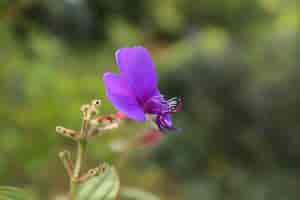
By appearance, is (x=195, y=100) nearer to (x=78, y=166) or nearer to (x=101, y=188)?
(x=101, y=188)

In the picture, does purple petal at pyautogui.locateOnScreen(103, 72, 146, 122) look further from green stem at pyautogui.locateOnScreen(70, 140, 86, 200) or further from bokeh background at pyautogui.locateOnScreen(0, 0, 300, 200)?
bokeh background at pyautogui.locateOnScreen(0, 0, 300, 200)

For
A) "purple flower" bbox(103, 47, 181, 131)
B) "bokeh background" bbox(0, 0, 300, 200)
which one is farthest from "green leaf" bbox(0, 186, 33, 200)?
"bokeh background" bbox(0, 0, 300, 200)

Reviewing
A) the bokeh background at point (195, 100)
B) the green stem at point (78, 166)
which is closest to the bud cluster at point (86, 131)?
the green stem at point (78, 166)

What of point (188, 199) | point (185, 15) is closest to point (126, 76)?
point (188, 199)

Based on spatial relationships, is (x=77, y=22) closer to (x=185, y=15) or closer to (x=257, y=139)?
(x=185, y=15)

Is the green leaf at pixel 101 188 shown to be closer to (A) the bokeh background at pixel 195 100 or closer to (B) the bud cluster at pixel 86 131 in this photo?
(B) the bud cluster at pixel 86 131

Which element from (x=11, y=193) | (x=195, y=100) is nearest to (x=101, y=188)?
(x=11, y=193)
